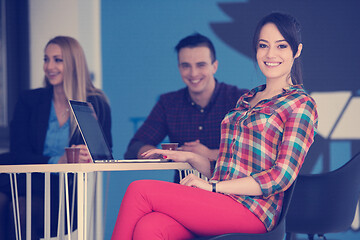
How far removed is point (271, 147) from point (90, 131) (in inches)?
31.0

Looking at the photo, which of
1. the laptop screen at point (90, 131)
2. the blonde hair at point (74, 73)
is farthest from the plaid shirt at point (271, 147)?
the blonde hair at point (74, 73)

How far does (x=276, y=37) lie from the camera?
1921 mm

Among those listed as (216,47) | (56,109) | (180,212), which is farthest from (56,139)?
(216,47)

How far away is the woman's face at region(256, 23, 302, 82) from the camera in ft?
6.28

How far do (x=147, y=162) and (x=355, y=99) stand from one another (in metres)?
2.40

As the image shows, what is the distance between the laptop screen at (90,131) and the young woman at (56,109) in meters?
0.65

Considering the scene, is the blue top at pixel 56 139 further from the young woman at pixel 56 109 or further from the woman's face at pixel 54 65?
the woman's face at pixel 54 65

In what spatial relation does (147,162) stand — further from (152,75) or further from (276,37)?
(152,75)

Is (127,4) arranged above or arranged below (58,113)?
above

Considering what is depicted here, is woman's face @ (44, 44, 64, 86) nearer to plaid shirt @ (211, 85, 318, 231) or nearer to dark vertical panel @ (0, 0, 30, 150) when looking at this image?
dark vertical panel @ (0, 0, 30, 150)

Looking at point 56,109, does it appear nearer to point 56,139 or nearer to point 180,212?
point 56,139

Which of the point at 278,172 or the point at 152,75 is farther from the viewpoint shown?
the point at 152,75

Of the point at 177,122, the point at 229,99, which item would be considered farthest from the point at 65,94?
the point at 229,99

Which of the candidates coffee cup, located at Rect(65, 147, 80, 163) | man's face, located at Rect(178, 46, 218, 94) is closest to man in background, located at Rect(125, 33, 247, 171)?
man's face, located at Rect(178, 46, 218, 94)
